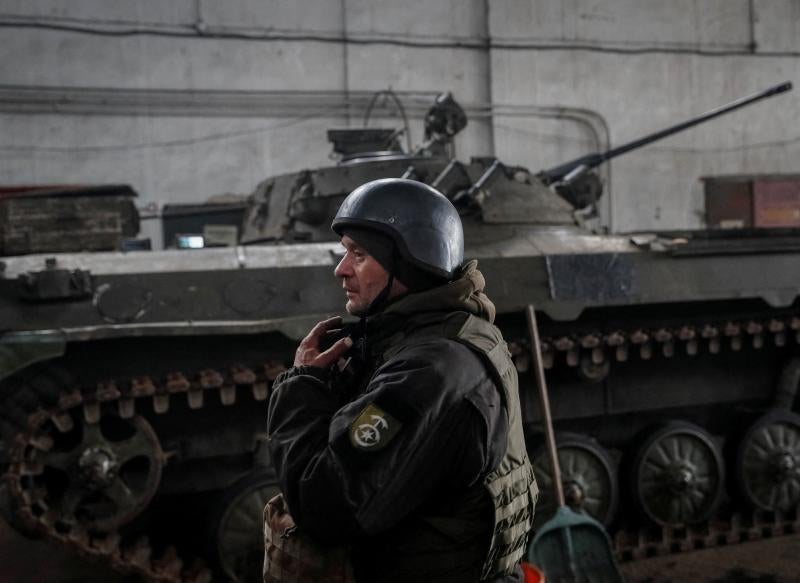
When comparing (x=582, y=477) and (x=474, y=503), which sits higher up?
(x=474, y=503)

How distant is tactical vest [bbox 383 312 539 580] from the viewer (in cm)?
186

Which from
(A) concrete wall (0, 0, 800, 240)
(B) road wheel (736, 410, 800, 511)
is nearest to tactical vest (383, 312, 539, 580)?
(B) road wheel (736, 410, 800, 511)

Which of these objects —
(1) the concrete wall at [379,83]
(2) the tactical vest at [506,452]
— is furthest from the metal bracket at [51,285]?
(1) the concrete wall at [379,83]

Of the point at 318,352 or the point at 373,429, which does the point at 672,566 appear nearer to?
the point at 318,352

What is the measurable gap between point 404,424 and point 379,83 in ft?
34.9

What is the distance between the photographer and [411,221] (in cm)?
197

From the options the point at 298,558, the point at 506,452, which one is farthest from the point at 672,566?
the point at 298,558

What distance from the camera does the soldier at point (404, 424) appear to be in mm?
1688

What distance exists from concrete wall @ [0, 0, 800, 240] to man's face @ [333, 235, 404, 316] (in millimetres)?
9566

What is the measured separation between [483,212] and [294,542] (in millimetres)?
Answer: 3793

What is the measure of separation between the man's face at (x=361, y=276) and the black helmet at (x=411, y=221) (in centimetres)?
6

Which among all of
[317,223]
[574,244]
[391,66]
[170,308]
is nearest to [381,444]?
[170,308]

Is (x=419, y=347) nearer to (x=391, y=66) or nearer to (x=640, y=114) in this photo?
(x=391, y=66)

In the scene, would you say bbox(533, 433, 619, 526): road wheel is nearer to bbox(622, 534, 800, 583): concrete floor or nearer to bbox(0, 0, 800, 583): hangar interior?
bbox(0, 0, 800, 583): hangar interior
